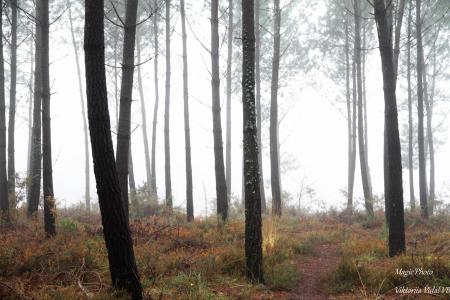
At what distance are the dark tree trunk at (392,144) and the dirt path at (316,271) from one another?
52.2 inches

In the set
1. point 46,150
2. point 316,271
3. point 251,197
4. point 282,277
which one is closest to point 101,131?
point 251,197

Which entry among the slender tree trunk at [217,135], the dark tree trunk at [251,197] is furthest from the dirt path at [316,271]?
the slender tree trunk at [217,135]

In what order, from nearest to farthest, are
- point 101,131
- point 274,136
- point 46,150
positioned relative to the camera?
1. point 101,131
2. point 46,150
3. point 274,136

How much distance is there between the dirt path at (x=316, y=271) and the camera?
597cm

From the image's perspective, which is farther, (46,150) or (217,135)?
(217,135)

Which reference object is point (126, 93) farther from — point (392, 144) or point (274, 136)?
point (274, 136)

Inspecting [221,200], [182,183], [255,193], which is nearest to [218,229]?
[221,200]

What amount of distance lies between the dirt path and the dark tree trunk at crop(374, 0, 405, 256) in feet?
4.35

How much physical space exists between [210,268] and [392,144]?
427 centimetres

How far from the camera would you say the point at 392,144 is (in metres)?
7.38

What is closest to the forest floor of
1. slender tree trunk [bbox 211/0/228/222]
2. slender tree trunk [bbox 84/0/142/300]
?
slender tree trunk [bbox 84/0/142/300]

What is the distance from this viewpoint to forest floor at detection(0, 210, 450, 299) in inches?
210

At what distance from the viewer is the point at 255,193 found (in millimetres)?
6027

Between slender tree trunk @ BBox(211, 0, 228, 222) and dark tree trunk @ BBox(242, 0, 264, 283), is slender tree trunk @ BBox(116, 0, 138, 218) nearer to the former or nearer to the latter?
dark tree trunk @ BBox(242, 0, 264, 283)
